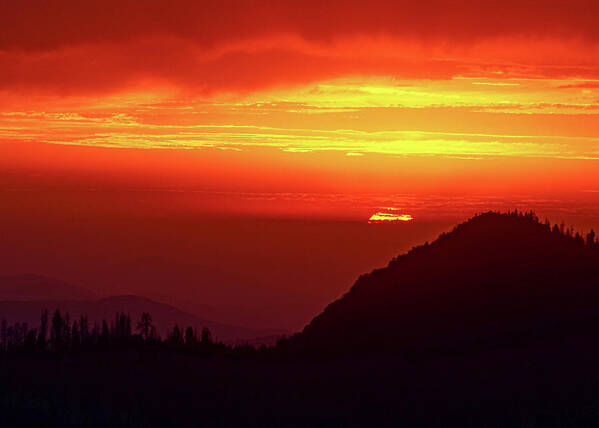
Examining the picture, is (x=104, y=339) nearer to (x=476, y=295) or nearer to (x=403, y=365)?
(x=403, y=365)

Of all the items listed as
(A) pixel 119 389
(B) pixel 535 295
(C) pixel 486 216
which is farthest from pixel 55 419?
(C) pixel 486 216

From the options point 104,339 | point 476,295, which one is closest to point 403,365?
point 476,295

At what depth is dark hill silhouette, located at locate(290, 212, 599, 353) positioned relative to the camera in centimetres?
7075

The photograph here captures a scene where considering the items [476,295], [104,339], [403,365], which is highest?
[476,295]

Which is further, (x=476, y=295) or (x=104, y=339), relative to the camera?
(x=476, y=295)

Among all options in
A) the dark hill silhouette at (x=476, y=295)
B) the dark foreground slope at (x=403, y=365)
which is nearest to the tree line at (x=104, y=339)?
the dark foreground slope at (x=403, y=365)

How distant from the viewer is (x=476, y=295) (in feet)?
254

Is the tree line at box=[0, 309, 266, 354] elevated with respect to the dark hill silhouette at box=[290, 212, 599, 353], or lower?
lower

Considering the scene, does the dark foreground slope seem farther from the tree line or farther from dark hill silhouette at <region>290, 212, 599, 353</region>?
the tree line

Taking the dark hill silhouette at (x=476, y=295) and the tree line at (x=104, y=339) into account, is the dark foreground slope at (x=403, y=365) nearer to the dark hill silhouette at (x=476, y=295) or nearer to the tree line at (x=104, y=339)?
the dark hill silhouette at (x=476, y=295)

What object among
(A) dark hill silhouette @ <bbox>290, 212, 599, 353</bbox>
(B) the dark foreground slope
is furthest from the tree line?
(A) dark hill silhouette @ <bbox>290, 212, 599, 353</bbox>

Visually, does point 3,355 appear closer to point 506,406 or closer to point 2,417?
point 2,417

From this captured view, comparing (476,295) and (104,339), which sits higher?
(476,295)

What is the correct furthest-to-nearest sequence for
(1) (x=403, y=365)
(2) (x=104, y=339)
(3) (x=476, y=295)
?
1. (3) (x=476, y=295)
2. (2) (x=104, y=339)
3. (1) (x=403, y=365)
